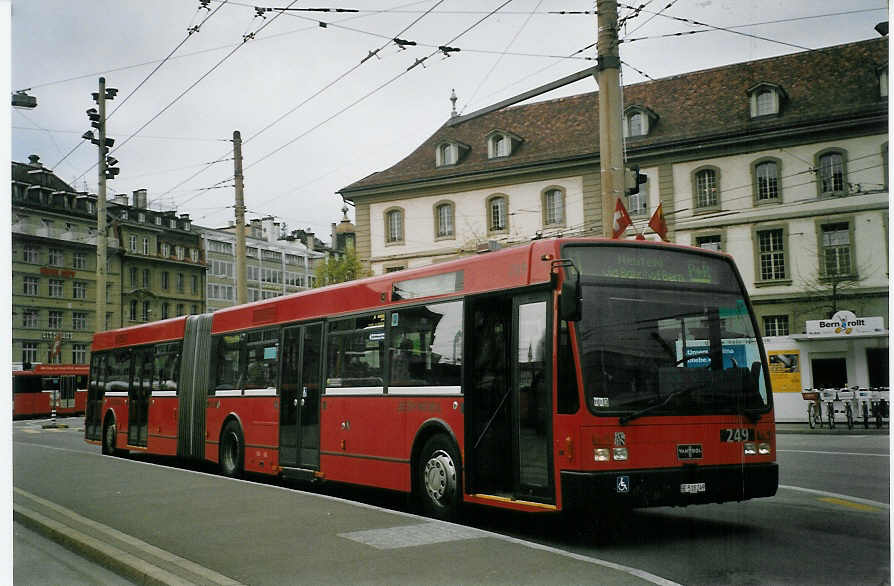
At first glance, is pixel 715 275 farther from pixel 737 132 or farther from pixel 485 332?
pixel 737 132

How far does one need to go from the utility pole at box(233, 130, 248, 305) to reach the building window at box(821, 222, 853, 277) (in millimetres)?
7288

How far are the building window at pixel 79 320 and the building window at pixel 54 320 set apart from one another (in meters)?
1.00

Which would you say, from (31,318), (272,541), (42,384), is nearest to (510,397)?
(272,541)

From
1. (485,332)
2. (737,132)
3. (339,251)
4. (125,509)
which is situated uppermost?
(737,132)

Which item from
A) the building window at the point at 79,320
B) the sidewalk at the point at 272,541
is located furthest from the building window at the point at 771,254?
the building window at the point at 79,320

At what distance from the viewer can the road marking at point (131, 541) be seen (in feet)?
22.5

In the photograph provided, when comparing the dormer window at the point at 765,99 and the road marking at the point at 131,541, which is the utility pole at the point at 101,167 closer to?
the road marking at the point at 131,541

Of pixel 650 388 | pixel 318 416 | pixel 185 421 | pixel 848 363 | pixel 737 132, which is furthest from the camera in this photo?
pixel 185 421

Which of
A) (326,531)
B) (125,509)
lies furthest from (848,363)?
(125,509)

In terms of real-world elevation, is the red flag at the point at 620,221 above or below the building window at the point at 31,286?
above

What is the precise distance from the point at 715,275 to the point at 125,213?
8.75 metres

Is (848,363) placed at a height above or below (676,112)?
below

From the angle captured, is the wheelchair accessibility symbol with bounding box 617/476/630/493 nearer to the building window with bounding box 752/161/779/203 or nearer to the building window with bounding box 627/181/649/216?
the building window with bounding box 752/161/779/203

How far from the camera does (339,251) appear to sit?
13961mm
